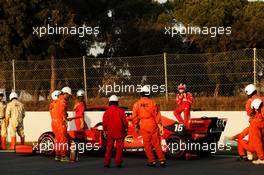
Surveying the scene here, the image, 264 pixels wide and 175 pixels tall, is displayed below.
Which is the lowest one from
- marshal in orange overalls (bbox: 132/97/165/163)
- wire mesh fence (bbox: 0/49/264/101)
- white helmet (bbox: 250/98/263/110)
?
marshal in orange overalls (bbox: 132/97/165/163)

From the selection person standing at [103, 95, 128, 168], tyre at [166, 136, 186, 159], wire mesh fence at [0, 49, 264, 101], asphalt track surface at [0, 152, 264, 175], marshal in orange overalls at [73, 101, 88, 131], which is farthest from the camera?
wire mesh fence at [0, 49, 264, 101]

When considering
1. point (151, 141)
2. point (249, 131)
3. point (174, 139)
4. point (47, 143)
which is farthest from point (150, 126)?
point (47, 143)

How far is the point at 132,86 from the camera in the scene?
2377 cm

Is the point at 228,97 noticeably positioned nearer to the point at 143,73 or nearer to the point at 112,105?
the point at 143,73

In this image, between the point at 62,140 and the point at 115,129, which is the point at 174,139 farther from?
the point at 62,140

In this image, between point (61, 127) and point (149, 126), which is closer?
point (149, 126)

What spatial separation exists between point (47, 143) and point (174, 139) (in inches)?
143

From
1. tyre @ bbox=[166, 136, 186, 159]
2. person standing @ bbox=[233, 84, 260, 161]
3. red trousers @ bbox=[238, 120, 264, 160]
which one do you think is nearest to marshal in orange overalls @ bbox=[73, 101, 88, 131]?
tyre @ bbox=[166, 136, 186, 159]

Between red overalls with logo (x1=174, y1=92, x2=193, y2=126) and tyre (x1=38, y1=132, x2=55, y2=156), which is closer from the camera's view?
tyre (x1=38, y1=132, x2=55, y2=156)

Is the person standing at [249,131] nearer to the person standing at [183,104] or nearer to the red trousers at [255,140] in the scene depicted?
the red trousers at [255,140]

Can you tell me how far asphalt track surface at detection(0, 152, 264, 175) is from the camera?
13992 mm

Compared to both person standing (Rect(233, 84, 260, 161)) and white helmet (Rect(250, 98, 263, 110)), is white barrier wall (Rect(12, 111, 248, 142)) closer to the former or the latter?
person standing (Rect(233, 84, 260, 161))

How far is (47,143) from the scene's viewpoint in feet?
58.0

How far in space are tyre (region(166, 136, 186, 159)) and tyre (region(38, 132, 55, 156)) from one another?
325 cm
